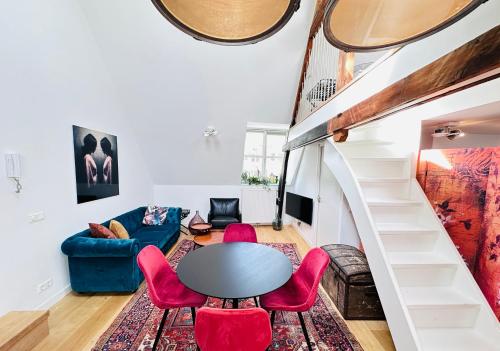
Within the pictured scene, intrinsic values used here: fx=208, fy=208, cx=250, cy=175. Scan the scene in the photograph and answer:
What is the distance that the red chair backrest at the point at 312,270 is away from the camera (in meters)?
1.65

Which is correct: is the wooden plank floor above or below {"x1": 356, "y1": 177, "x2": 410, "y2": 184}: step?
below

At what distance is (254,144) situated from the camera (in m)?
5.81

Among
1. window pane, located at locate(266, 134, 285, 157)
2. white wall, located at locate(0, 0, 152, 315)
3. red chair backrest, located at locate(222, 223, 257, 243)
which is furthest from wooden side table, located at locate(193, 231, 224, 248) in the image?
window pane, located at locate(266, 134, 285, 157)

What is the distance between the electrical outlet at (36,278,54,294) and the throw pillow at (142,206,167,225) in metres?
1.82

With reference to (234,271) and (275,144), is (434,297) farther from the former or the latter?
(275,144)

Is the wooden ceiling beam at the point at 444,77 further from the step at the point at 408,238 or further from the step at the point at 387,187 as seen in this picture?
the step at the point at 408,238

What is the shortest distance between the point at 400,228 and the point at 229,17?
2.33m

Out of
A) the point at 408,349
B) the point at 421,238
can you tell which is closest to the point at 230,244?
the point at 408,349

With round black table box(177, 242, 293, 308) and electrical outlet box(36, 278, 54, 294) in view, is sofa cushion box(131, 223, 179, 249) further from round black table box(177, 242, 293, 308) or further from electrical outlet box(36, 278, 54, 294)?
round black table box(177, 242, 293, 308)

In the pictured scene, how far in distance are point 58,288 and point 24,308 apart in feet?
1.23

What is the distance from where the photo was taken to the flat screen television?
13.4 feet

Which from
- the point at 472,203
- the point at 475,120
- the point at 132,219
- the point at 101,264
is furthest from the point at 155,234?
the point at 475,120

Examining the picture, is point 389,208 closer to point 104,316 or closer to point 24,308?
point 104,316

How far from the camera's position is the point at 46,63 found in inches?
85.5
